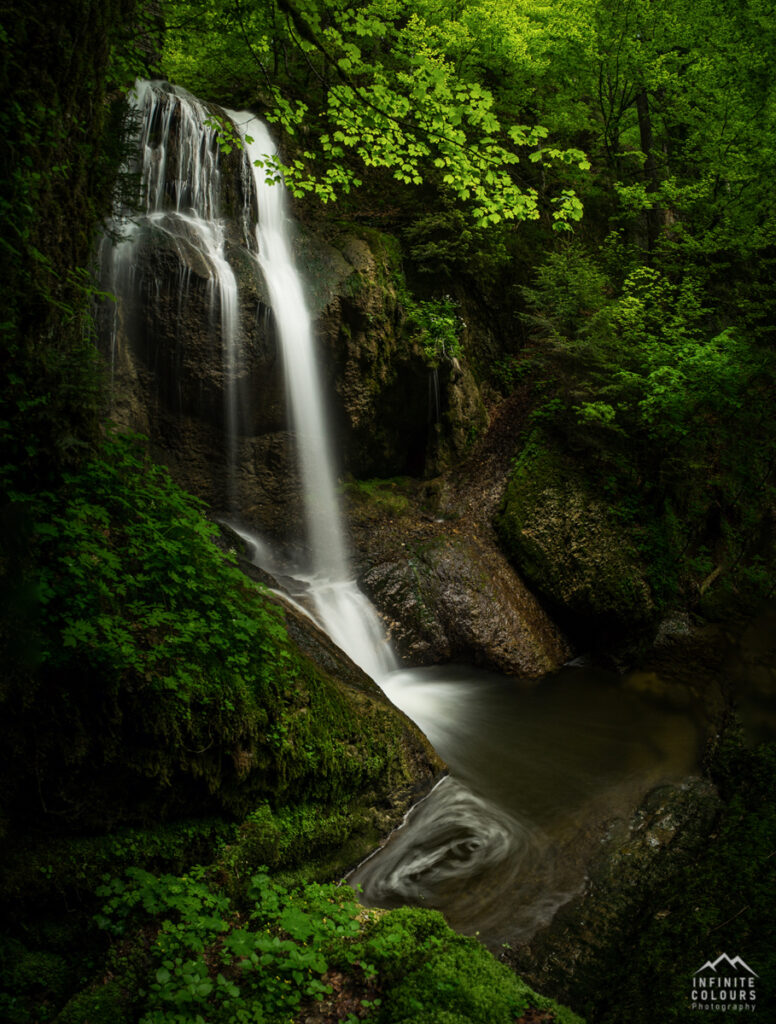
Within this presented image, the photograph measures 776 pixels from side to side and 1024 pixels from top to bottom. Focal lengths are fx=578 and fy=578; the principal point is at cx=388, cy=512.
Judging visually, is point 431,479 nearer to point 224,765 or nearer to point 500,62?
point 224,765

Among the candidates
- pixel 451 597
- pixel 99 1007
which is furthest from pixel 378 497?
pixel 99 1007

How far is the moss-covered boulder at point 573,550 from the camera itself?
8.32 m

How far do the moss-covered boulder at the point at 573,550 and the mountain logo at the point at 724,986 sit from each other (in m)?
5.44

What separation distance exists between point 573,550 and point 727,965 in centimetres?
581

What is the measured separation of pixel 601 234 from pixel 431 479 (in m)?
8.54

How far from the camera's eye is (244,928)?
9.44 ft

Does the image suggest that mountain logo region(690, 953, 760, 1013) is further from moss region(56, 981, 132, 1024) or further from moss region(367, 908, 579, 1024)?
moss region(56, 981, 132, 1024)

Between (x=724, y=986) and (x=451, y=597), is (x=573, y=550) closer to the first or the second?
(x=451, y=597)

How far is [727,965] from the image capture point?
3.05 meters

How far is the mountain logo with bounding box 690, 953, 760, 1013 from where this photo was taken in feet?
9.15

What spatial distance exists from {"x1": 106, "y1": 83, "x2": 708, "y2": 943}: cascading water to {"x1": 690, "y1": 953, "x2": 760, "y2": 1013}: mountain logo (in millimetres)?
1189

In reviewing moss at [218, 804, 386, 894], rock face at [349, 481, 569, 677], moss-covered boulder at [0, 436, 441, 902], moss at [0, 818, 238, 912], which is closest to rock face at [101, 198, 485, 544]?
rock face at [349, 481, 569, 677]

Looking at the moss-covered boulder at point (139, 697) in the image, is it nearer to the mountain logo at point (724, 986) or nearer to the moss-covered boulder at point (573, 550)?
the mountain logo at point (724, 986)

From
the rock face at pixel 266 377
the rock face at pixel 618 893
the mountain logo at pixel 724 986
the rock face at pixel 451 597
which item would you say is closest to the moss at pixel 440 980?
the mountain logo at pixel 724 986
